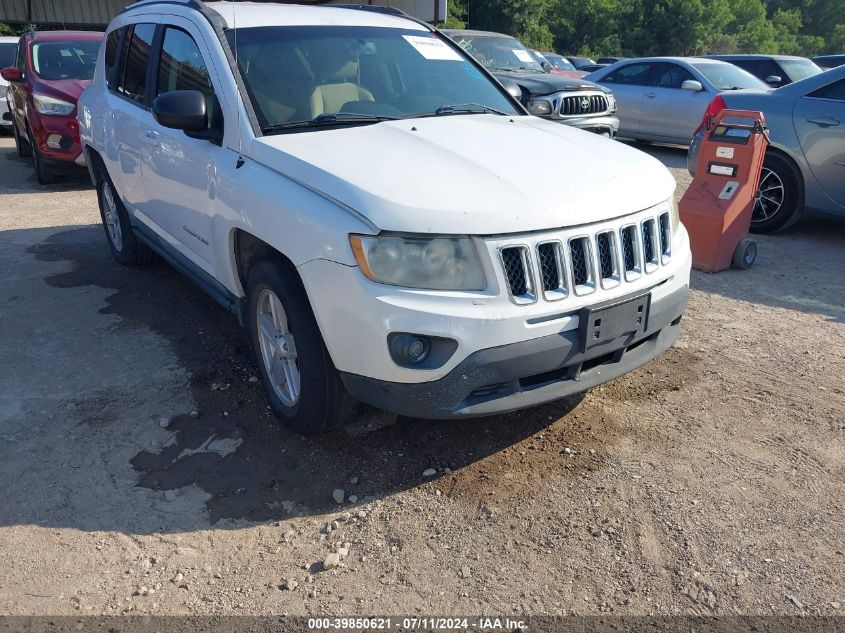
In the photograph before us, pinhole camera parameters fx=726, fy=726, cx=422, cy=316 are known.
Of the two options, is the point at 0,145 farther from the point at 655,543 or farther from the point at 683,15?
the point at 683,15

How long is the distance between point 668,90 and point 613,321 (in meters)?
10.0

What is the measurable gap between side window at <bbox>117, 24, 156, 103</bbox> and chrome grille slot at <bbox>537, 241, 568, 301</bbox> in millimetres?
3119

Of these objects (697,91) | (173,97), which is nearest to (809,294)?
(173,97)

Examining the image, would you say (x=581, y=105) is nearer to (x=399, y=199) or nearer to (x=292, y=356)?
(x=292, y=356)

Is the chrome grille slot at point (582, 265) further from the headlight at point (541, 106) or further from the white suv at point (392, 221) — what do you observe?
the headlight at point (541, 106)

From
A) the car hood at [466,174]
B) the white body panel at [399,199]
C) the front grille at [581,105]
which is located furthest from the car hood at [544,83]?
the car hood at [466,174]

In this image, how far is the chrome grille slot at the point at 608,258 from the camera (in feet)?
9.86

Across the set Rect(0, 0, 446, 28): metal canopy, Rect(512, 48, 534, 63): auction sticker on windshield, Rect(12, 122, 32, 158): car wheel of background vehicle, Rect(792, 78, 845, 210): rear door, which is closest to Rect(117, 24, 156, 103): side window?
Rect(792, 78, 845, 210): rear door

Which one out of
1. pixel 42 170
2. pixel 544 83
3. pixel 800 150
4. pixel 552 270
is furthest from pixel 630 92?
pixel 552 270

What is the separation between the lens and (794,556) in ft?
8.80

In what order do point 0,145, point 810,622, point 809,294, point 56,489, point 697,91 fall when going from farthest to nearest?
point 0,145, point 697,91, point 809,294, point 56,489, point 810,622

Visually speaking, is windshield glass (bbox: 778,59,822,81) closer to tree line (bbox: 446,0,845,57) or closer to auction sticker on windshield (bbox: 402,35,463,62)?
auction sticker on windshield (bbox: 402,35,463,62)

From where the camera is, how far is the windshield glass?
1284 centimetres

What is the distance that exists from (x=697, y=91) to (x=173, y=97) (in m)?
9.74
